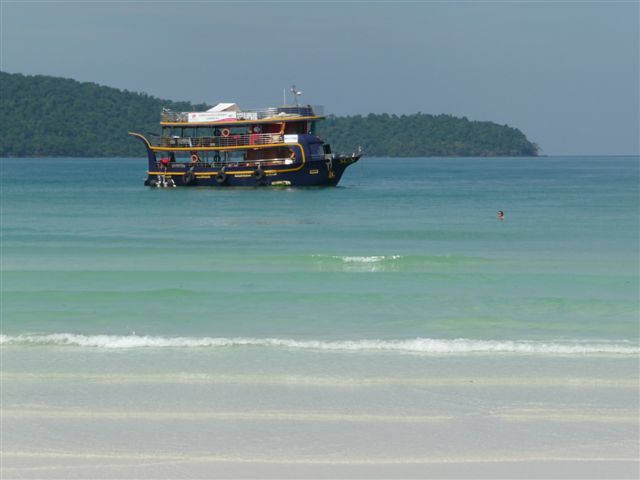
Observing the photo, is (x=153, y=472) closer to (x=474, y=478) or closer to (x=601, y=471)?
(x=474, y=478)

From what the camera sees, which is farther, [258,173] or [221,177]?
[221,177]

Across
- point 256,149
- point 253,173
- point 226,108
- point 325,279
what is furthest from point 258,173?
point 325,279

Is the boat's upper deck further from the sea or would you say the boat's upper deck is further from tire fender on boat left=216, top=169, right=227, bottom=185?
the sea

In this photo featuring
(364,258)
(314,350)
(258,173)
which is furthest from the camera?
(258,173)

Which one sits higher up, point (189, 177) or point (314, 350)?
point (189, 177)

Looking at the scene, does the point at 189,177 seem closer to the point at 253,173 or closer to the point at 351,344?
the point at 253,173

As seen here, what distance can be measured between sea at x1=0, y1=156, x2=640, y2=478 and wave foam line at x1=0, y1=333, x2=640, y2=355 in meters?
0.04

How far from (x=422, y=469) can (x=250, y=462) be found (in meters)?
1.42

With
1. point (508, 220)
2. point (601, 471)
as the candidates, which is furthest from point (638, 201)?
point (601, 471)

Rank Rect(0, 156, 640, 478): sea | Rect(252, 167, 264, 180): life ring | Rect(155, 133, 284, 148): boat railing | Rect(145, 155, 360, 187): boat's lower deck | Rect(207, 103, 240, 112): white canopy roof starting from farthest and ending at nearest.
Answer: Rect(207, 103, 240, 112): white canopy roof < Rect(252, 167, 264, 180): life ring < Rect(145, 155, 360, 187): boat's lower deck < Rect(155, 133, 284, 148): boat railing < Rect(0, 156, 640, 478): sea

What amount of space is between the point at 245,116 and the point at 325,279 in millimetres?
34941

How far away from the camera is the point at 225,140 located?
174 ft

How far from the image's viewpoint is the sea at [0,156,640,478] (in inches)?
327

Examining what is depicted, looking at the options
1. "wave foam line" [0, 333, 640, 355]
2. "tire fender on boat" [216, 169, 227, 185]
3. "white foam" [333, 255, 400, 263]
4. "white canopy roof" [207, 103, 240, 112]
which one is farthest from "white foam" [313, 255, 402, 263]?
"white canopy roof" [207, 103, 240, 112]
